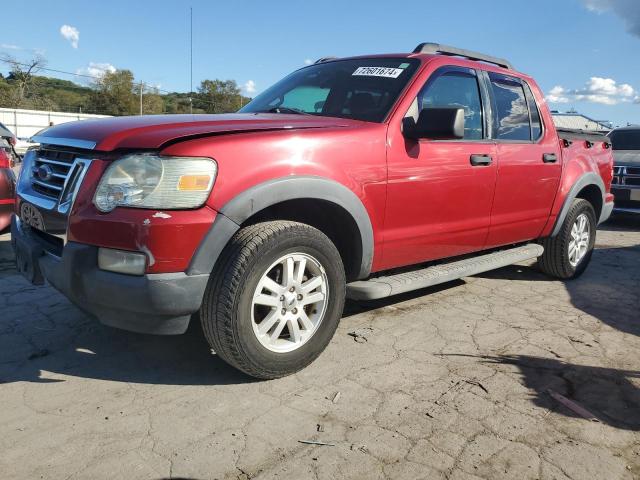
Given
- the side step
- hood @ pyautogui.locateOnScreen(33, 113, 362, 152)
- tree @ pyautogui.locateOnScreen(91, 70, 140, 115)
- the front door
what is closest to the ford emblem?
hood @ pyautogui.locateOnScreen(33, 113, 362, 152)

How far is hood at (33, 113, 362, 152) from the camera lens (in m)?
2.56

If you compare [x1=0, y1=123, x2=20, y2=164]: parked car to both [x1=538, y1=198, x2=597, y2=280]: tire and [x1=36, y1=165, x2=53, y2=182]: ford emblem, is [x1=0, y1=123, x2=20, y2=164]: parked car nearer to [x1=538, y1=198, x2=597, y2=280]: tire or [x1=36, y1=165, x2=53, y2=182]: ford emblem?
[x1=36, y1=165, x2=53, y2=182]: ford emblem

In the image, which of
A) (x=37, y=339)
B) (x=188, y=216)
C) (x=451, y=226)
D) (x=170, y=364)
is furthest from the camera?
(x=451, y=226)

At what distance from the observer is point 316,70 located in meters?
4.18

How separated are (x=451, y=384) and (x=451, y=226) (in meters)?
1.25

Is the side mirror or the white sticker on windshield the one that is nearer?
the side mirror

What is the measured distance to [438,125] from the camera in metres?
3.22

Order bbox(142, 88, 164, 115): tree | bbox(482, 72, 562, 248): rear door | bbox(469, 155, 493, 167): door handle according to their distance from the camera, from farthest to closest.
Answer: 1. bbox(142, 88, 164, 115): tree
2. bbox(482, 72, 562, 248): rear door
3. bbox(469, 155, 493, 167): door handle

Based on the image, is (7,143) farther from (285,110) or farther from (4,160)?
(285,110)

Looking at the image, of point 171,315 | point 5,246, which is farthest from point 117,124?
point 5,246

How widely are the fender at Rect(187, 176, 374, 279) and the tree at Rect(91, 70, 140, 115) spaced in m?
53.0

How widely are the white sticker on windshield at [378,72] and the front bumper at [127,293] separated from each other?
198 cm

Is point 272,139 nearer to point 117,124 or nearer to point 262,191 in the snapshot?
point 262,191

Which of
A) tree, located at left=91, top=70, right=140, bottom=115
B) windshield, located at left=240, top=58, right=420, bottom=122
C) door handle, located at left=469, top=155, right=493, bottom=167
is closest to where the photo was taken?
windshield, located at left=240, top=58, right=420, bottom=122
